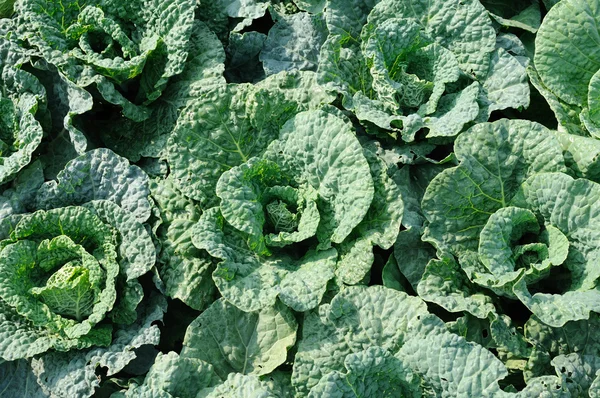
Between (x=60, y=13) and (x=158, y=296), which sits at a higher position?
(x=60, y=13)

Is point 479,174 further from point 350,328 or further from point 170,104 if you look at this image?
point 170,104

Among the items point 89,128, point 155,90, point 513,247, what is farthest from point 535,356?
point 89,128

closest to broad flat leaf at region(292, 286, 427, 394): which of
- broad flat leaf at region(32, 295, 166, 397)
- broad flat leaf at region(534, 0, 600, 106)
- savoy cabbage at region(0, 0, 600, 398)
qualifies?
savoy cabbage at region(0, 0, 600, 398)

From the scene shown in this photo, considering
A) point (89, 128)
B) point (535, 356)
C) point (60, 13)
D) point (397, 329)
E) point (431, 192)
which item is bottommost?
point (535, 356)

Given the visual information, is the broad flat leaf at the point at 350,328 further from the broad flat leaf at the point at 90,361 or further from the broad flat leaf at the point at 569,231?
the broad flat leaf at the point at 90,361

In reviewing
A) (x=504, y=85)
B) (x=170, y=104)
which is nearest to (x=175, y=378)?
(x=170, y=104)

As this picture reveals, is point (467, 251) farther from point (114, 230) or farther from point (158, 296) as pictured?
point (114, 230)
